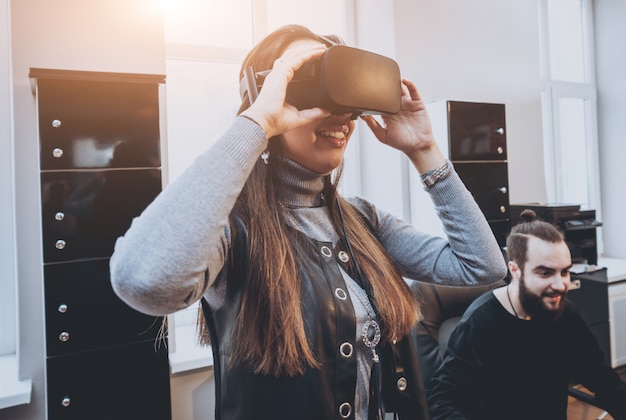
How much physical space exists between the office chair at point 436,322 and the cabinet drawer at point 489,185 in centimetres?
77

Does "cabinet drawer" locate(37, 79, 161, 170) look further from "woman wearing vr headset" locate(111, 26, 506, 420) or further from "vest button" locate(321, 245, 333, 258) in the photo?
"vest button" locate(321, 245, 333, 258)

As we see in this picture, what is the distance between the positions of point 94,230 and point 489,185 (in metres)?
1.95

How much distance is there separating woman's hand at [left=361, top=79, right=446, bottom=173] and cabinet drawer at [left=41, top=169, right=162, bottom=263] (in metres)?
1.15

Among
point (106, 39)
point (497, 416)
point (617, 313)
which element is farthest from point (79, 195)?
point (617, 313)

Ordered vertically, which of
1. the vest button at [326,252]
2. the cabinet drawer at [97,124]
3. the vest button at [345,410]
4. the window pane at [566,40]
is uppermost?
the window pane at [566,40]

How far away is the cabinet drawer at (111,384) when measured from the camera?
5.20 feet

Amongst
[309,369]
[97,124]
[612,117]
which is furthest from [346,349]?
[612,117]

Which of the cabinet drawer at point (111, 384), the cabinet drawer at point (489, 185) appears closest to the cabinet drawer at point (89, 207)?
the cabinet drawer at point (111, 384)

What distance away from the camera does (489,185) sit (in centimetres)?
241

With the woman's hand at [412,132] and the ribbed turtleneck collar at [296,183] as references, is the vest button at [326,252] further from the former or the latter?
the woman's hand at [412,132]

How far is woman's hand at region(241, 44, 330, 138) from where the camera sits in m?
0.59

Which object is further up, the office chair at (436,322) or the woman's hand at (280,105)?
the woman's hand at (280,105)

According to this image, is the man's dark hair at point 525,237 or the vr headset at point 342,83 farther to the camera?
the man's dark hair at point 525,237

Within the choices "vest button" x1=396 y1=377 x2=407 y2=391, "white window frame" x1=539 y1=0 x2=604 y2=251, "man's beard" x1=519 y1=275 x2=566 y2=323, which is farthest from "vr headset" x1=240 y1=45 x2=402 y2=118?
"white window frame" x1=539 y1=0 x2=604 y2=251
